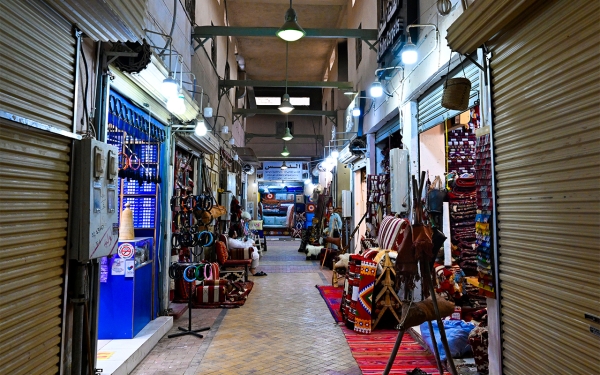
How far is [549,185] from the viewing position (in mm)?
2529

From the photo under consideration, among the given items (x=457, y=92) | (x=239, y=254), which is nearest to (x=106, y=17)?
(x=457, y=92)

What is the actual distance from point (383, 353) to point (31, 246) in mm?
3964

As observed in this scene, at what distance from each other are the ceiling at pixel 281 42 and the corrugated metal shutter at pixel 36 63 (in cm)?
832

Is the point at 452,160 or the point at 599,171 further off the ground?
the point at 452,160

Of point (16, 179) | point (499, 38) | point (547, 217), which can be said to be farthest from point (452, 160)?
point (16, 179)

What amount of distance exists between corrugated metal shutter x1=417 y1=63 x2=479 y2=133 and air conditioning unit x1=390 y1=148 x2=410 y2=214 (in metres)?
0.50

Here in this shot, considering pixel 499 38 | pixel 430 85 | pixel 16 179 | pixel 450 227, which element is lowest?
pixel 450 227

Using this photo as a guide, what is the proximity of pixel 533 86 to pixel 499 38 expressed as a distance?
0.63m

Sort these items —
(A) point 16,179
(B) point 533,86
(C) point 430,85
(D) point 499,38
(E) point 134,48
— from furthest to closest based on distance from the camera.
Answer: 1. (C) point 430,85
2. (E) point 134,48
3. (D) point 499,38
4. (B) point 533,86
5. (A) point 16,179

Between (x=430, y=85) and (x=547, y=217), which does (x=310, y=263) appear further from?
(x=547, y=217)

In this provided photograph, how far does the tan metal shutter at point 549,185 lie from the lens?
7.09ft

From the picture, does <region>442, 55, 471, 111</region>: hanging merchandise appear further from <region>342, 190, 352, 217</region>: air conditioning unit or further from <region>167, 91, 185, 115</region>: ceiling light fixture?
<region>342, 190, 352, 217</region>: air conditioning unit

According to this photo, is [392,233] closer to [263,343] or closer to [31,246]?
[263,343]

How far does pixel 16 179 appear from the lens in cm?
251
